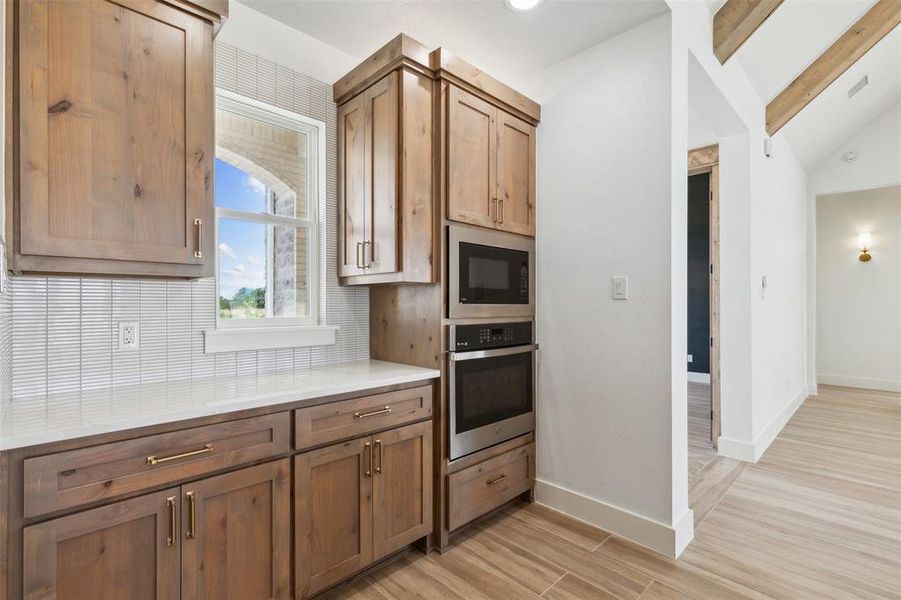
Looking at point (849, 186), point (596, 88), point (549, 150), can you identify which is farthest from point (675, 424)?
point (849, 186)

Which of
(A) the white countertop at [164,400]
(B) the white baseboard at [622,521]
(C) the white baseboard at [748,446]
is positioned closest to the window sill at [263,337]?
(A) the white countertop at [164,400]

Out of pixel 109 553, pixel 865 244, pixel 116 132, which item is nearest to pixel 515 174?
pixel 116 132

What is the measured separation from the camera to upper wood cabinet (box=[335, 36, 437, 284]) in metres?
2.10

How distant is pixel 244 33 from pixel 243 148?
21.6 inches

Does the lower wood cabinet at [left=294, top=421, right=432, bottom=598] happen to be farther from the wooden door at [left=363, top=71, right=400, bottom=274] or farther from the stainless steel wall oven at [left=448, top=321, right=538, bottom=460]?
the wooden door at [left=363, top=71, right=400, bottom=274]

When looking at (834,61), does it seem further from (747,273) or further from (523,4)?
(523,4)

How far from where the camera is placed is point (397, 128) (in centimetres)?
211

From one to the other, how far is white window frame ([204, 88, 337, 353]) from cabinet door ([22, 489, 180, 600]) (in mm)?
813

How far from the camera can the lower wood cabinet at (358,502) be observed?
1.68 m

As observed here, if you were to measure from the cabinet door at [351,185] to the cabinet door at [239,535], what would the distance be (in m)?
1.13

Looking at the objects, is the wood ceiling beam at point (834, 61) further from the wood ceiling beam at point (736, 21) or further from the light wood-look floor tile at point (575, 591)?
the light wood-look floor tile at point (575, 591)

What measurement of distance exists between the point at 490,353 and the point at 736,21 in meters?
2.40

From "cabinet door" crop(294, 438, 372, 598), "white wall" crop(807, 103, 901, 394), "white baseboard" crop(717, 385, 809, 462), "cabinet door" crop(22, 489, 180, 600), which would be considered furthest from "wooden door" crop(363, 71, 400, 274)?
"white wall" crop(807, 103, 901, 394)

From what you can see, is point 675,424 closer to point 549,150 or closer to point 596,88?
point 549,150
